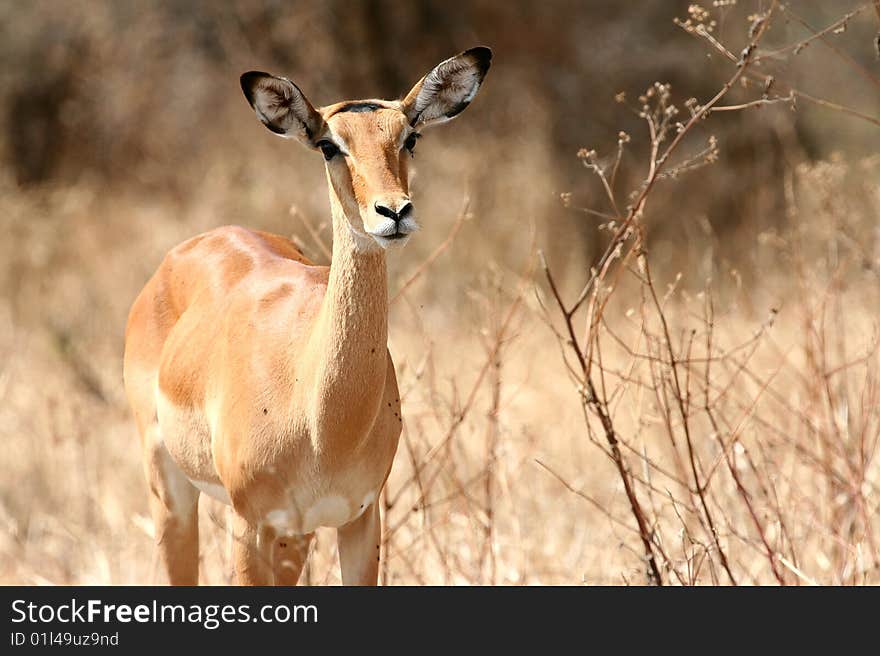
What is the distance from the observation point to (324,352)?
4125 mm

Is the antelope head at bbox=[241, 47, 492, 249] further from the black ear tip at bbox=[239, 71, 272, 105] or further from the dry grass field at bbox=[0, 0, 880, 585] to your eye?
the dry grass field at bbox=[0, 0, 880, 585]

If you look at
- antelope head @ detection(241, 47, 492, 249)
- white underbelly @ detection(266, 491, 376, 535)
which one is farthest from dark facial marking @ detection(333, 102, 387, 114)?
white underbelly @ detection(266, 491, 376, 535)

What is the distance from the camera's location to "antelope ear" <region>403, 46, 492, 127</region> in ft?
13.9

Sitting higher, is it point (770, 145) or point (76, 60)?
point (76, 60)

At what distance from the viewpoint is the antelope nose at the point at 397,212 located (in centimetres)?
368

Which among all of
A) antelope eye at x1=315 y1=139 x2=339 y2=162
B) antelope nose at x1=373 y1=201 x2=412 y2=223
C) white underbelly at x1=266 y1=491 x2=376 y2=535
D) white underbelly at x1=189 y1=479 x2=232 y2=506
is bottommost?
white underbelly at x1=266 y1=491 x2=376 y2=535

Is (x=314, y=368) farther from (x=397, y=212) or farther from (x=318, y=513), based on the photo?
(x=397, y=212)

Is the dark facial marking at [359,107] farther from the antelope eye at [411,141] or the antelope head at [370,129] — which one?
the antelope eye at [411,141]

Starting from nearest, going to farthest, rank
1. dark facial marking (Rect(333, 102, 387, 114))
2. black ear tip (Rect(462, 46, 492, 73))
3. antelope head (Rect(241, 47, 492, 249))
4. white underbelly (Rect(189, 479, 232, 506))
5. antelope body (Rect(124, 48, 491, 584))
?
antelope head (Rect(241, 47, 492, 249)) < antelope body (Rect(124, 48, 491, 584)) < dark facial marking (Rect(333, 102, 387, 114)) < black ear tip (Rect(462, 46, 492, 73)) < white underbelly (Rect(189, 479, 232, 506))

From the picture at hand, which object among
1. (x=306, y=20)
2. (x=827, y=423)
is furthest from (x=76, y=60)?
(x=827, y=423)

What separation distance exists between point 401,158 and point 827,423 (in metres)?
3.07

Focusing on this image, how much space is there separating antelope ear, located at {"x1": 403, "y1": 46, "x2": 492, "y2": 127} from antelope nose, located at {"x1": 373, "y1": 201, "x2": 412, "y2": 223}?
0.65m

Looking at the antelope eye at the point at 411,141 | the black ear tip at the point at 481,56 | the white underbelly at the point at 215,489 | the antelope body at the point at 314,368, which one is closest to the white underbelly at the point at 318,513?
the antelope body at the point at 314,368
